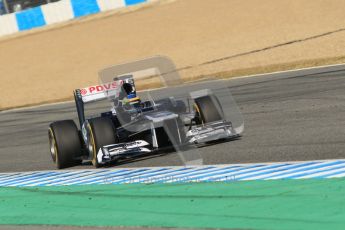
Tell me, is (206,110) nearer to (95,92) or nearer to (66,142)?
(95,92)

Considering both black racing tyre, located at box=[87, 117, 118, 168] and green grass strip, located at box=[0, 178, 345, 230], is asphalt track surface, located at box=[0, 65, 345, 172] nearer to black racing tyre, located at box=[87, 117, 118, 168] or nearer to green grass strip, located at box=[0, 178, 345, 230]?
black racing tyre, located at box=[87, 117, 118, 168]

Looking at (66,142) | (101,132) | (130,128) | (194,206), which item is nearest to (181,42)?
(66,142)

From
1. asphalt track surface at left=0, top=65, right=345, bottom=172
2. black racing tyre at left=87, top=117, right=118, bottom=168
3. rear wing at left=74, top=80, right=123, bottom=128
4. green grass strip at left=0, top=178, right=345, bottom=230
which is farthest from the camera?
rear wing at left=74, top=80, right=123, bottom=128

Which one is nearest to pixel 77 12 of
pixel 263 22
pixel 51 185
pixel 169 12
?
pixel 169 12

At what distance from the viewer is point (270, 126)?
11.7 m

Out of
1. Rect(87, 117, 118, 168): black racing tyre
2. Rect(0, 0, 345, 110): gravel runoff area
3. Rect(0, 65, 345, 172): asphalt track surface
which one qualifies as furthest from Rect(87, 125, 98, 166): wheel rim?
Rect(0, 0, 345, 110): gravel runoff area

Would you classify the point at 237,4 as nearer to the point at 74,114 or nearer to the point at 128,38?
the point at 128,38

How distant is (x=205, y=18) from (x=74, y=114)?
14.1 m

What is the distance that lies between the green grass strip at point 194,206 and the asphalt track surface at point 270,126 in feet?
4.68

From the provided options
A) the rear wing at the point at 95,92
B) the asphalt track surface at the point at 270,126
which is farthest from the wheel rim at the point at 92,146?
the rear wing at the point at 95,92

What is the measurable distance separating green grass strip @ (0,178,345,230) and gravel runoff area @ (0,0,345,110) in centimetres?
1177

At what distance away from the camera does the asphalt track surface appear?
948 cm

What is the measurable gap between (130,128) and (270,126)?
2.45m

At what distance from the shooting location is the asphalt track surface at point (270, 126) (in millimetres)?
9484
